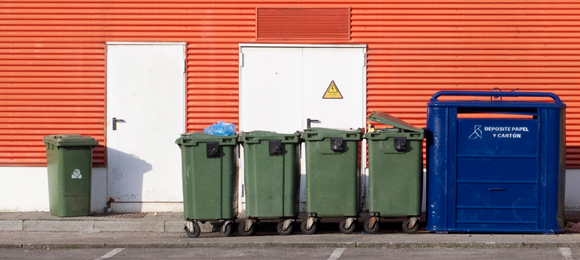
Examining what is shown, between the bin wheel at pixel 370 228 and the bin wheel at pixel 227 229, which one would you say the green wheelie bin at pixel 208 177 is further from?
the bin wheel at pixel 370 228

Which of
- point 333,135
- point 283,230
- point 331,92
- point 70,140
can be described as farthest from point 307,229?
point 70,140

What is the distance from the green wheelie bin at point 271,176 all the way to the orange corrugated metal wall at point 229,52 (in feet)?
5.73

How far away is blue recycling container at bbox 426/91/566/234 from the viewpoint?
7.64 metres

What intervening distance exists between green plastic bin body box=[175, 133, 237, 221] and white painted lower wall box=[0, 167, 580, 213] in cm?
174

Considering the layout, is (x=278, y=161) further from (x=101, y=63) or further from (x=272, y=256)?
(x=101, y=63)

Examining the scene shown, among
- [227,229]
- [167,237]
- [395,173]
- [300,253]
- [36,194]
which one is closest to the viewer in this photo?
[300,253]

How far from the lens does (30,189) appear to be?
31.2ft

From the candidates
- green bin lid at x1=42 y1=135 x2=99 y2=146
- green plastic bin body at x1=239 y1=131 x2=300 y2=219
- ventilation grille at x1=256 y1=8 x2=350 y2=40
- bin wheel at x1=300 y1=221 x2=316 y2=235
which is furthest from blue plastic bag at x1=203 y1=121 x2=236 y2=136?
ventilation grille at x1=256 y1=8 x2=350 y2=40

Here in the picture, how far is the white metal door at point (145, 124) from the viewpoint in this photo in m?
9.50

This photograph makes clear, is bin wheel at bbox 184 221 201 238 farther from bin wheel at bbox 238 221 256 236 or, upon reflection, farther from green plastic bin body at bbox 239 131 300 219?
green plastic bin body at bbox 239 131 300 219

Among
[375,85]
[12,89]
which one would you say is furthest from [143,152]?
[375,85]

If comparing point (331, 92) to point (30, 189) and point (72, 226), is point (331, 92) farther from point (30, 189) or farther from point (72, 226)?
point (30, 189)

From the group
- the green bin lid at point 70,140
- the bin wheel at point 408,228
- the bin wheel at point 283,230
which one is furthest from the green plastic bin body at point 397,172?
the green bin lid at point 70,140

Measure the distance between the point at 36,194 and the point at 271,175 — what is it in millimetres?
3838
